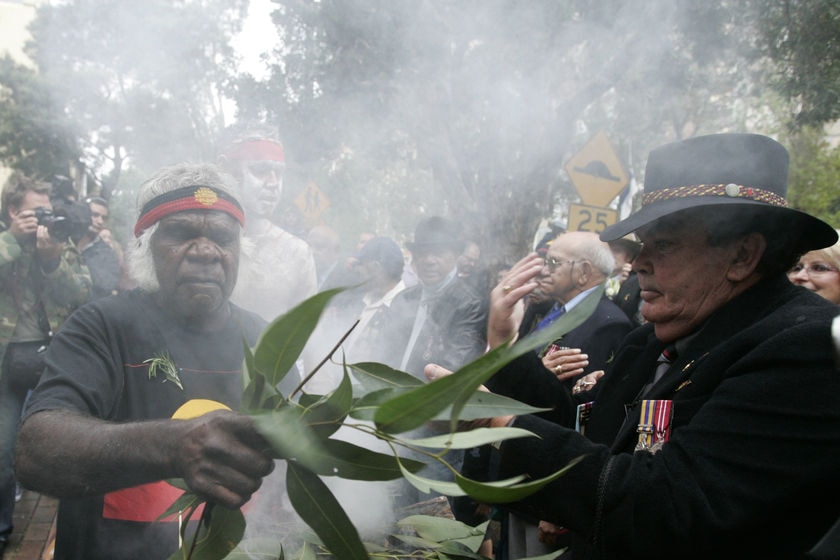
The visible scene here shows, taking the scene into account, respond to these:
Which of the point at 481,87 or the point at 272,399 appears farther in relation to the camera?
the point at 481,87

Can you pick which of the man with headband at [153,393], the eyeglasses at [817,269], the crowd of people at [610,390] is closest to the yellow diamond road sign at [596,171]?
the eyeglasses at [817,269]

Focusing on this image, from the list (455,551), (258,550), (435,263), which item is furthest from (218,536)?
(435,263)

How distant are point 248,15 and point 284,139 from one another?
853 mm

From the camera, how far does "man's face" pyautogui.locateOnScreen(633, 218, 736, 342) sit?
1.69 metres

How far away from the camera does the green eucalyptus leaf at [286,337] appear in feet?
2.88

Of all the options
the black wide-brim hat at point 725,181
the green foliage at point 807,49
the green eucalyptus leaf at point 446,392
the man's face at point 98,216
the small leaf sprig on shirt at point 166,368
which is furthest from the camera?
the man's face at point 98,216

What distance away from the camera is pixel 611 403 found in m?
1.91

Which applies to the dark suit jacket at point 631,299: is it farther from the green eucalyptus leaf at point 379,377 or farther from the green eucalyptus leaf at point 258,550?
the green eucalyptus leaf at point 379,377

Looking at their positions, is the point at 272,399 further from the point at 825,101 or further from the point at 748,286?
the point at 825,101

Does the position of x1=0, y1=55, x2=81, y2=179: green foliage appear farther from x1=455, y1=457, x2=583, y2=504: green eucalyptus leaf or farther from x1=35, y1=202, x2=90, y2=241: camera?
x1=455, y1=457, x2=583, y2=504: green eucalyptus leaf

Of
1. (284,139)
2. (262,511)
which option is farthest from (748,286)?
(284,139)

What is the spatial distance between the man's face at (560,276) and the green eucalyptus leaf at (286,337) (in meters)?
2.95

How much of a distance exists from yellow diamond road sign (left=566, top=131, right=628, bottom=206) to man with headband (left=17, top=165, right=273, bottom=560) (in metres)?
4.91

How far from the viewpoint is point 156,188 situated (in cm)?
198
